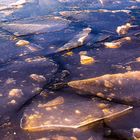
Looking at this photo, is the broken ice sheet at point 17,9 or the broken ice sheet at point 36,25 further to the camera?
the broken ice sheet at point 17,9

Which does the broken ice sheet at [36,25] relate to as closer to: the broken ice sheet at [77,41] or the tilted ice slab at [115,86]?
the broken ice sheet at [77,41]

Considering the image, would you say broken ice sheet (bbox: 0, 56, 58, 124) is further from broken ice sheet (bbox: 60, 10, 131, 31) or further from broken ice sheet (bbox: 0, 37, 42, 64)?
broken ice sheet (bbox: 60, 10, 131, 31)

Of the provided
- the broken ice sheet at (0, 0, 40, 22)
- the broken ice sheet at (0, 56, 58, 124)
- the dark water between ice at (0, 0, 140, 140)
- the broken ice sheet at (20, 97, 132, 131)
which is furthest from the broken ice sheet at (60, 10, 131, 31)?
the broken ice sheet at (20, 97, 132, 131)

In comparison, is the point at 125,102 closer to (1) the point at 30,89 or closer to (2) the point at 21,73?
(1) the point at 30,89

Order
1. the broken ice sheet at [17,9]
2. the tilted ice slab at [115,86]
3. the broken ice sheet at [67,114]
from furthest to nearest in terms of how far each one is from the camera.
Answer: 1. the broken ice sheet at [17,9]
2. the tilted ice slab at [115,86]
3. the broken ice sheet at [67,114]

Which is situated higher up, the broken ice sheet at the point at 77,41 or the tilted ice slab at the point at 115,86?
the tilted ice slab at the point at 115,86

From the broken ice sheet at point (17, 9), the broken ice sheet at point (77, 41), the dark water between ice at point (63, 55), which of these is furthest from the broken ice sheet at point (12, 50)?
the broken ice sheet at point (17, 9)

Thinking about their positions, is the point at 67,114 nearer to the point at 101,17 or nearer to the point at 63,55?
the point at 63,55
